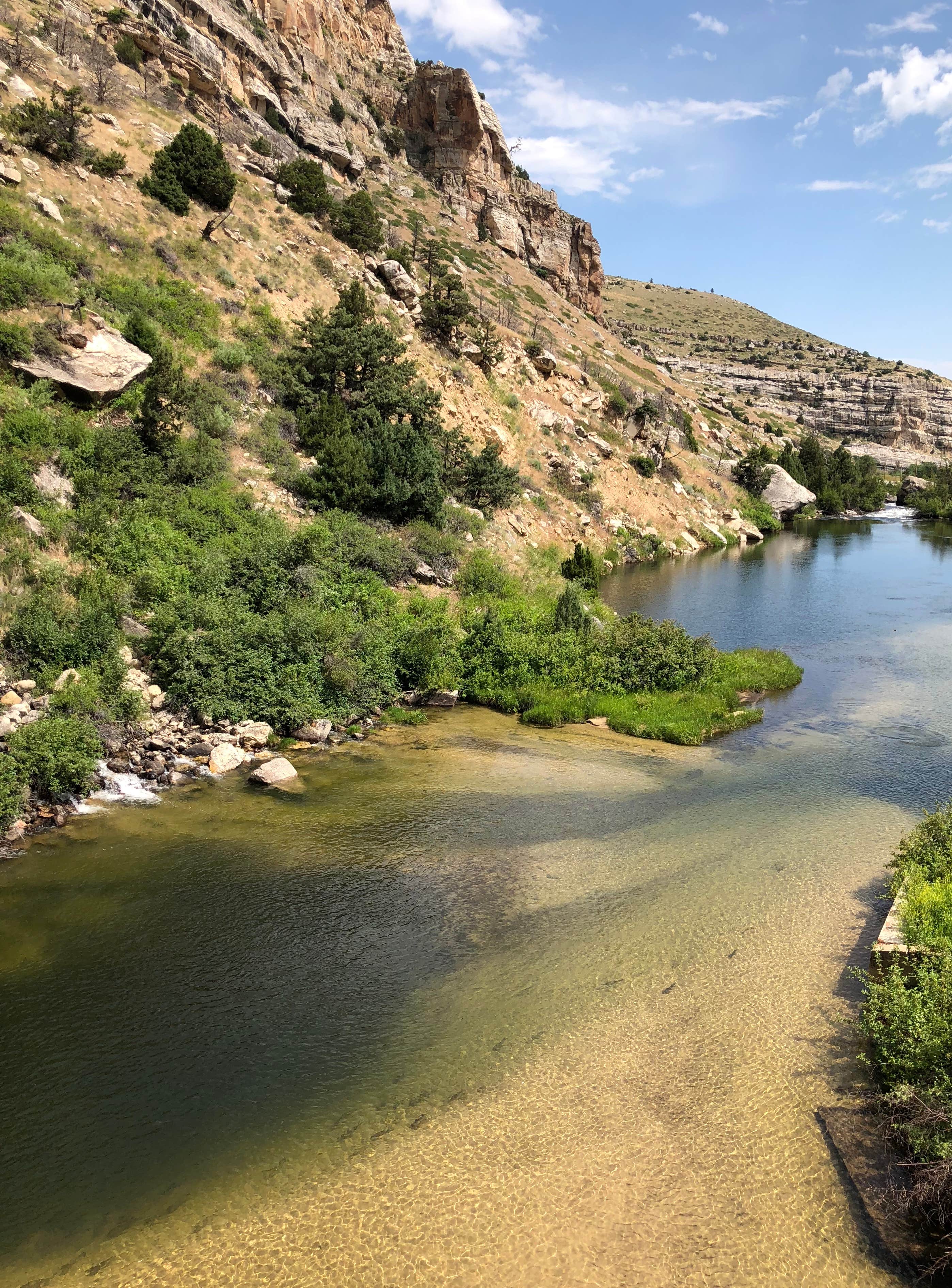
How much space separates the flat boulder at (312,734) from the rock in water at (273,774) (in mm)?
1903

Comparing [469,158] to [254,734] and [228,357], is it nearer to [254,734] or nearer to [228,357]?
[228,357]

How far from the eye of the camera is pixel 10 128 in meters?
26.9

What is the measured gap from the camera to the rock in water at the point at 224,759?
49.6 ft

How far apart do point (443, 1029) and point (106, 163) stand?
35250 millimetres

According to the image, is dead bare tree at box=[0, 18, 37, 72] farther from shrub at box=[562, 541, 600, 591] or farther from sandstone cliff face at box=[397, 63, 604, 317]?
sandstone cliff face at box=[397, 63, 604, 317]

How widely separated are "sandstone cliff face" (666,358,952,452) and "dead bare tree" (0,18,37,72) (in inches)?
3991

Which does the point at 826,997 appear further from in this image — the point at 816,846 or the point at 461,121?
the point at 461,121

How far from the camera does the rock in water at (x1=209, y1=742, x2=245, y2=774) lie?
15109 mm

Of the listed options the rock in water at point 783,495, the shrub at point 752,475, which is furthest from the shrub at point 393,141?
the rock in water at point 783,495

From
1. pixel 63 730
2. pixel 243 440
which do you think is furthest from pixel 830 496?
pixel 63 730

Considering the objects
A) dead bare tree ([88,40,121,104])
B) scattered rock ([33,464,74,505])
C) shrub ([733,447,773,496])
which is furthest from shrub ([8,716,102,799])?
shrub ([733,447,773,496])

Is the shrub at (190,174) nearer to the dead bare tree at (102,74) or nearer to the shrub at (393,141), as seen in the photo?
the dead bare tree at (102,74)

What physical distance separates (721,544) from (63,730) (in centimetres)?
4855

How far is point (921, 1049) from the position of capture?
284 inches
